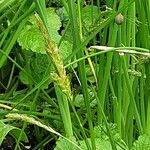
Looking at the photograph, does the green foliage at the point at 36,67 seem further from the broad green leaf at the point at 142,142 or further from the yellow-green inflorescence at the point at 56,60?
the yellow-green inflorescence at the point at 56,60

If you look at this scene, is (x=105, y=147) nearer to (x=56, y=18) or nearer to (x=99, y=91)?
(x=99, y=91)

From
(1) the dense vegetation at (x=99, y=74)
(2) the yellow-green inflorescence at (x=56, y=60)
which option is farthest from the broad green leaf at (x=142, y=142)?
(2) the yellow-green inflorescence at (x=56, y=60)

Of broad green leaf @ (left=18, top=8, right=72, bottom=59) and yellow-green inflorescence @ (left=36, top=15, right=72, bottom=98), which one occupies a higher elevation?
yellow-green inflorescence @ (left=36, top=15, right=72, bottom=98)

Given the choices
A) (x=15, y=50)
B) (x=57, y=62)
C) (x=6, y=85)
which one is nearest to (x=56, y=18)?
(x=15, y=50)

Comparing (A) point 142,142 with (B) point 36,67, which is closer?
(A) point 142,142

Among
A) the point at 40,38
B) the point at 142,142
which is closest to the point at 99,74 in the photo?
the point at 142,142

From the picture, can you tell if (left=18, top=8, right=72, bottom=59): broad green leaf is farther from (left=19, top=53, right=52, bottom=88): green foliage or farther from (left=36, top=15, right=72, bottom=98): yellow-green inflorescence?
(left=36, top=15, right=72, bottom=98): yellow-green inflorescence

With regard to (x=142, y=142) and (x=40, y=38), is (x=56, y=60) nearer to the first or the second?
(x=142, y=142)

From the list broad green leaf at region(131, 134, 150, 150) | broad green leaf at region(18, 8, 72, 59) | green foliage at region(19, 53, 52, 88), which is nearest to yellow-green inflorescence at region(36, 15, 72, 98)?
broad green leaf at region(131, 134, 150, 150)

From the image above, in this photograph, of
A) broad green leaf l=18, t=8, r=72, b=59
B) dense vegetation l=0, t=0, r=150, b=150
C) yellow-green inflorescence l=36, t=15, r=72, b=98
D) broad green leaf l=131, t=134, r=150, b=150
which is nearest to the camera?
yellow-green inflorescence l=36, t=15, r=72, b=98

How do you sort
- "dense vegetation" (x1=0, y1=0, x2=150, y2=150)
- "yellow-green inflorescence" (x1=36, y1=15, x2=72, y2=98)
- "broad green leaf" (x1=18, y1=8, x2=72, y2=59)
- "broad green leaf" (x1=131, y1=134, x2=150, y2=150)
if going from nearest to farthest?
1. "yellow-green inflorescence" (x1=36, y1=15, x2=72, y2=98)
2. "dense vegetation" (x1=0, y1=0, x2=150, y2=150)
3. "broad green leaf" (x1=131, y1=134, x2=150, y2=150)
4. "broad green leaf" (x1=18, y1=8, x2=72, y2=59)

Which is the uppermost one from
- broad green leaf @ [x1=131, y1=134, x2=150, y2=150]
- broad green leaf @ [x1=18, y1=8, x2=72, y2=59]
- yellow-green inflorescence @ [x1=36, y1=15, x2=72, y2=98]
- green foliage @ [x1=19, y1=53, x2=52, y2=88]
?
yellow-green inflorescence @ [x1=36, y1=15, x2=72, y2=98]
